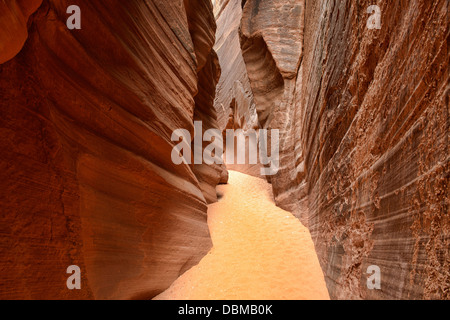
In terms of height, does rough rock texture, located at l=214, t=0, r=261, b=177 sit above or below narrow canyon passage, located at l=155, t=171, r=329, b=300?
above

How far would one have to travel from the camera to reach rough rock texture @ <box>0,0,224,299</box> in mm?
2234

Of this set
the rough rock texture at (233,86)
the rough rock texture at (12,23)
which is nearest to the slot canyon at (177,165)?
the rough rock texture at (12,23)

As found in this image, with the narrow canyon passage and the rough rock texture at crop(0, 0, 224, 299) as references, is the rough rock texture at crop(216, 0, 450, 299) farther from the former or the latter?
the rough rock texture at crop(0, 0, 224, 299)

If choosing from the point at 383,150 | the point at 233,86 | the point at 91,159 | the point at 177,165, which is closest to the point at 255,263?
the point at 177,165

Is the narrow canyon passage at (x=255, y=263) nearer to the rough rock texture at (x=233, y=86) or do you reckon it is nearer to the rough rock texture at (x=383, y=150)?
the rough rock texture at (x=383, y=150)

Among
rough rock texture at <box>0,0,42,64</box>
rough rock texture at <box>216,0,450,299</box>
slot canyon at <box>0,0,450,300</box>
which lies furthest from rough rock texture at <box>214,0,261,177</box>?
rough rock texture at <box>0,0,42,64</box>

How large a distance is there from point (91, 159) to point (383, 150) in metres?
3.16

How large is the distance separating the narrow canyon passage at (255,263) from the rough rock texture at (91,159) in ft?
1.62

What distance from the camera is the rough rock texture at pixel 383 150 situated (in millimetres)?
1549

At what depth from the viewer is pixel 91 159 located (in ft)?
9.38

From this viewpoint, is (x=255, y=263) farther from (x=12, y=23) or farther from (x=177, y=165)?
(x=12, y=23)

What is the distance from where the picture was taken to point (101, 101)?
119 inches

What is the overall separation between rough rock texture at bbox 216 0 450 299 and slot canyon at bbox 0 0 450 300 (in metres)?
0.02
